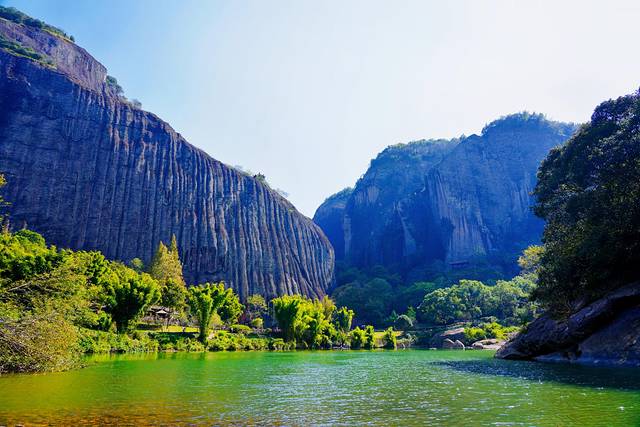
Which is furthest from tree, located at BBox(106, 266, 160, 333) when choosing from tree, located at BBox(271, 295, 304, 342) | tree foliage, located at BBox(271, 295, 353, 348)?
tree foliage, located at BBox(271, 295, 353, 348)

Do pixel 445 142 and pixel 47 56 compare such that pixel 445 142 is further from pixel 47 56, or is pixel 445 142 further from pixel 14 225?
pixel 14 225

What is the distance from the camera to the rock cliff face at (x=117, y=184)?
2936 inches

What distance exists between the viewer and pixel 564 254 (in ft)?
90.0

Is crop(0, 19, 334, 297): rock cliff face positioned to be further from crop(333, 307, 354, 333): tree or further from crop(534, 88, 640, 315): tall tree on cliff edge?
crop(534, 88, 640, 315): tall tree on cliff edge

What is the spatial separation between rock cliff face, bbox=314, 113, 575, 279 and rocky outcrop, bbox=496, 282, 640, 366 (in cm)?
10003

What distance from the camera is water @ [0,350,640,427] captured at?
11250 millimetres

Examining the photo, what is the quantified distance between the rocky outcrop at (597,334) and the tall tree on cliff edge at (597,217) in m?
1.31

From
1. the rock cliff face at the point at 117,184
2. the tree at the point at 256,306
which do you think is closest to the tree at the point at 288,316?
the tree at the point at 256,306

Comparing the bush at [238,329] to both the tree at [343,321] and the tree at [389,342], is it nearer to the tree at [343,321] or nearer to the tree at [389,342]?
the tree at [343,321]

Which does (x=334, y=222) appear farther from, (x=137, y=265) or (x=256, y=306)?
(x=137, y=265)

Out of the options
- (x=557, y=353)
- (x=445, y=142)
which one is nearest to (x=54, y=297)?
(x=557, y=353)

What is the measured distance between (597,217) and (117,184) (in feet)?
255

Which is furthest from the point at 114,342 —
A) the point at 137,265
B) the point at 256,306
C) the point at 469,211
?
the point at 469,211

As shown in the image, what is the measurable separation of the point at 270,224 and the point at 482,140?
291 feet
